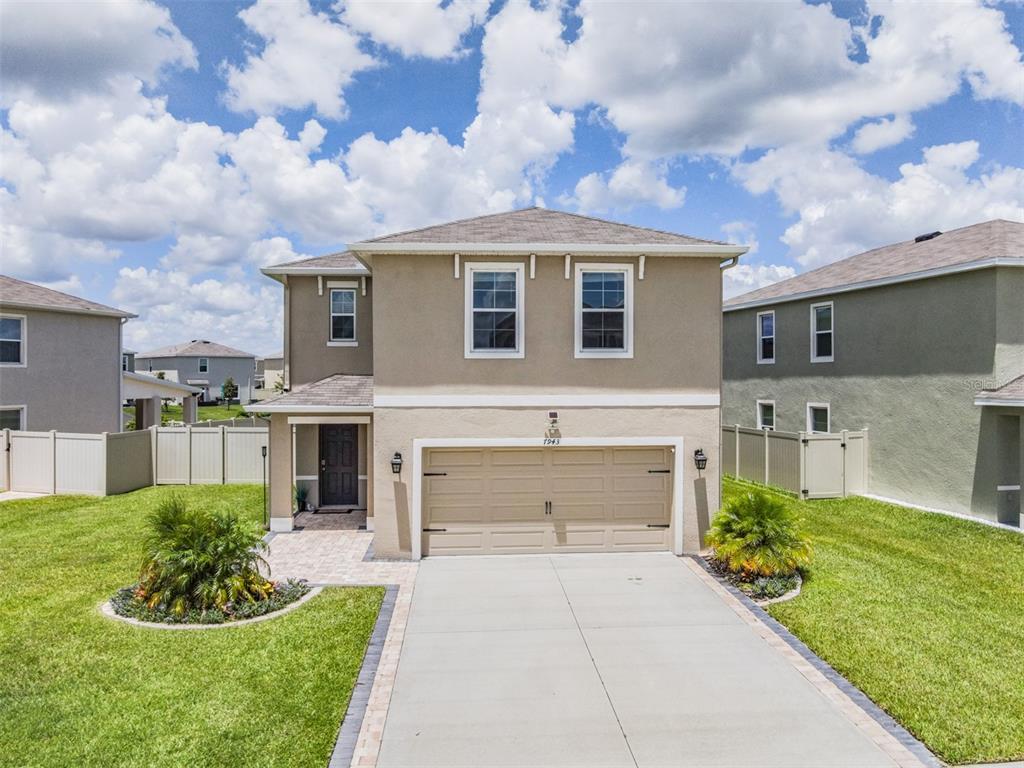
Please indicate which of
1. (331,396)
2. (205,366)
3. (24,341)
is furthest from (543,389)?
(205,366)

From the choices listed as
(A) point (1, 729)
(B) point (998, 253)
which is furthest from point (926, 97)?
Result: (A) point (1, 729)

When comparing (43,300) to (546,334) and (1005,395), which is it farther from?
(1005,395)

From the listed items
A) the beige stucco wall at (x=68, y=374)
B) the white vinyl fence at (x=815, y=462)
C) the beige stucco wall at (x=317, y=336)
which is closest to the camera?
the beige stucco wall at (x=317, y=336)

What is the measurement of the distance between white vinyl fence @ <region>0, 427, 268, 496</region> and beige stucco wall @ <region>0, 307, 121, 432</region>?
1.98m

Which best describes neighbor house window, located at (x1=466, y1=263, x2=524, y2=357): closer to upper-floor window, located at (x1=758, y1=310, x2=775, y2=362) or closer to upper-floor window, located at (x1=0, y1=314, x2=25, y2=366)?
upper-floor window, located at (x1=758, y1=310, x2=775, y2=362)

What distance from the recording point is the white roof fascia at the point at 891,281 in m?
12.9

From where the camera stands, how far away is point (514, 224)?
11.8m

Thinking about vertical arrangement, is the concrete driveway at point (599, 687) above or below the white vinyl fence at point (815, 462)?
below

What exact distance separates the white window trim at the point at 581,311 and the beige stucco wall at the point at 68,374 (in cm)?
1648

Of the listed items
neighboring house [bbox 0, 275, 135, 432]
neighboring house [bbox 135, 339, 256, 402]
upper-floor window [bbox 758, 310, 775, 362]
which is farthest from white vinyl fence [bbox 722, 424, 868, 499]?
neighboring house [bbox 135, 339, 256, 402]

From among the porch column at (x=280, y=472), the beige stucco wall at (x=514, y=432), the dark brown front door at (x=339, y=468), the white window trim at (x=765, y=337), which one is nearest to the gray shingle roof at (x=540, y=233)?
the beige stucco wall at (x=514, y=432)

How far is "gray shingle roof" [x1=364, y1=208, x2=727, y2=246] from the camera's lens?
1071cm

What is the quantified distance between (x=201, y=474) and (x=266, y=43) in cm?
1156

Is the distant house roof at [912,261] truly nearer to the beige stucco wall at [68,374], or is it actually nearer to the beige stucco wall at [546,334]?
the beige stucco wall at [546,334]
